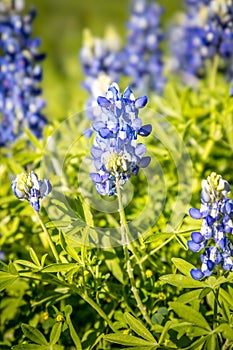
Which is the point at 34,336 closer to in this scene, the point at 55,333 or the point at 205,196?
the point at 55,333

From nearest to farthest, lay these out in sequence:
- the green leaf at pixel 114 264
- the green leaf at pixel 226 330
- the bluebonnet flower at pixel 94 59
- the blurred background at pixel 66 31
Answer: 1. the green leaf at pixel 226 330
2. the green leaf at pixel 114 264
3. the bluebonnet flower at pixel 94 59
4. the blurred background at pixel 66 31

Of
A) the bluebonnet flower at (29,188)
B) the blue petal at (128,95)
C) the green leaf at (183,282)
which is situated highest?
the blue petal at (128,95)

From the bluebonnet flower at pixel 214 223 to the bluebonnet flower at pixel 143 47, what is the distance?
76.2 inches

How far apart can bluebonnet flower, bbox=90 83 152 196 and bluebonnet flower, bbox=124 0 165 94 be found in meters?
1.85

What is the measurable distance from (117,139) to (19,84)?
1401 millimetres

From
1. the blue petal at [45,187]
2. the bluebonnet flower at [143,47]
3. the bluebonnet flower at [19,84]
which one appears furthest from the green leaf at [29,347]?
the bluebonnet flower at [143,47]

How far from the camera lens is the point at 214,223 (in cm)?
133

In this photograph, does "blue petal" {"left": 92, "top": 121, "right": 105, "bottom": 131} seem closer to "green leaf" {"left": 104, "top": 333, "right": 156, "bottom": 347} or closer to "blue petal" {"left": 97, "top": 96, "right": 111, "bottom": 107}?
"blue petal" {"left": 97, "top": 96, "right": 111, "bottom": 107}

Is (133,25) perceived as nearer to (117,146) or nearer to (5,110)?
(5,110)

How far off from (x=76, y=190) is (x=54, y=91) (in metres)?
2.81

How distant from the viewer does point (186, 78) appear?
149 inches

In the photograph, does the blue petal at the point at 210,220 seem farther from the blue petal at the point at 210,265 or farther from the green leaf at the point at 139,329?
the green leaf at the point at 139,329

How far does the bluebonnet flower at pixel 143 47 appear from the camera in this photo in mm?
3197

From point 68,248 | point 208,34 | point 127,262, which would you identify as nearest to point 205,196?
point 127,262
